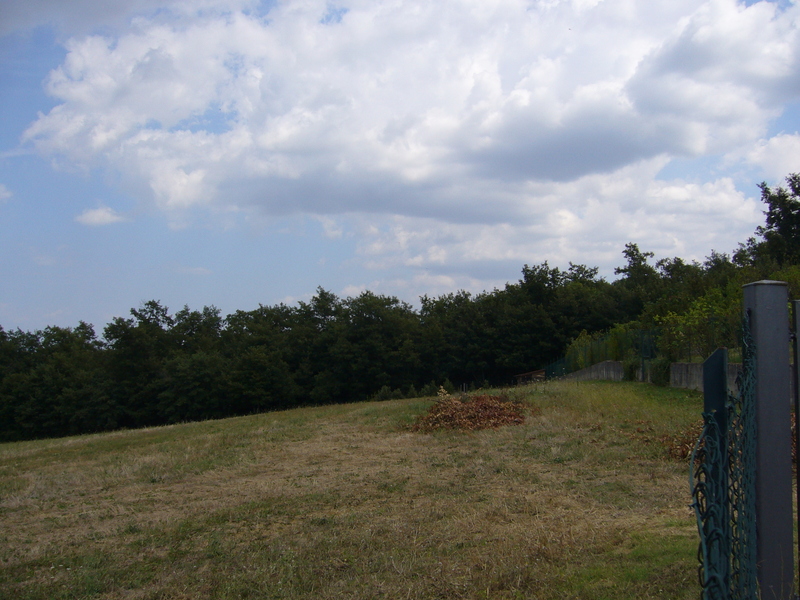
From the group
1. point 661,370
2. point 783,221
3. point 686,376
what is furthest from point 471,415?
point 783,221

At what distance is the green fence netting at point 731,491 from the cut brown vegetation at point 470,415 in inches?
455

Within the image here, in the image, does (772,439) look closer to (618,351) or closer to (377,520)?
(377,520)

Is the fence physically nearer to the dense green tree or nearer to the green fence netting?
the green fence netting

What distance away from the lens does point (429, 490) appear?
8445 millimetres

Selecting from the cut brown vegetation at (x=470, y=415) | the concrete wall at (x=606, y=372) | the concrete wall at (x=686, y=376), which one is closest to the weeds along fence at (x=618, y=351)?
the concrete wall at (x=606, y=372)

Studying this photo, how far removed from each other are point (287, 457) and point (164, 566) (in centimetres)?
641

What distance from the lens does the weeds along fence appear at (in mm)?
23263

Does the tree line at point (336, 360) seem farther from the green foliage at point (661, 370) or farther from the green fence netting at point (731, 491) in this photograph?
the green fence netting at point (731, 491)

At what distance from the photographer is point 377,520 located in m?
7.07

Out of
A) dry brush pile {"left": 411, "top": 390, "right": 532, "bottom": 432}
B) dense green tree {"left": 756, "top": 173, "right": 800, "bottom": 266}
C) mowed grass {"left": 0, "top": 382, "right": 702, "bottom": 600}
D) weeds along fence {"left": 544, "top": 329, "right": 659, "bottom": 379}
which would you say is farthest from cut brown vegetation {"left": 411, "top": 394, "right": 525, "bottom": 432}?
dense green tree {"left": 756, "top": 173, "right": 800, "bottom": 266}

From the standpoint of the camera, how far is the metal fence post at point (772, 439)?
8.74ft

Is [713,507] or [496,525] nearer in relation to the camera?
[713,507]

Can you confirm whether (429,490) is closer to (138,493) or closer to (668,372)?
(138,493)

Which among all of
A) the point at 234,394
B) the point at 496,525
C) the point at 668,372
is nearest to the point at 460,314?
the point at 234,394
